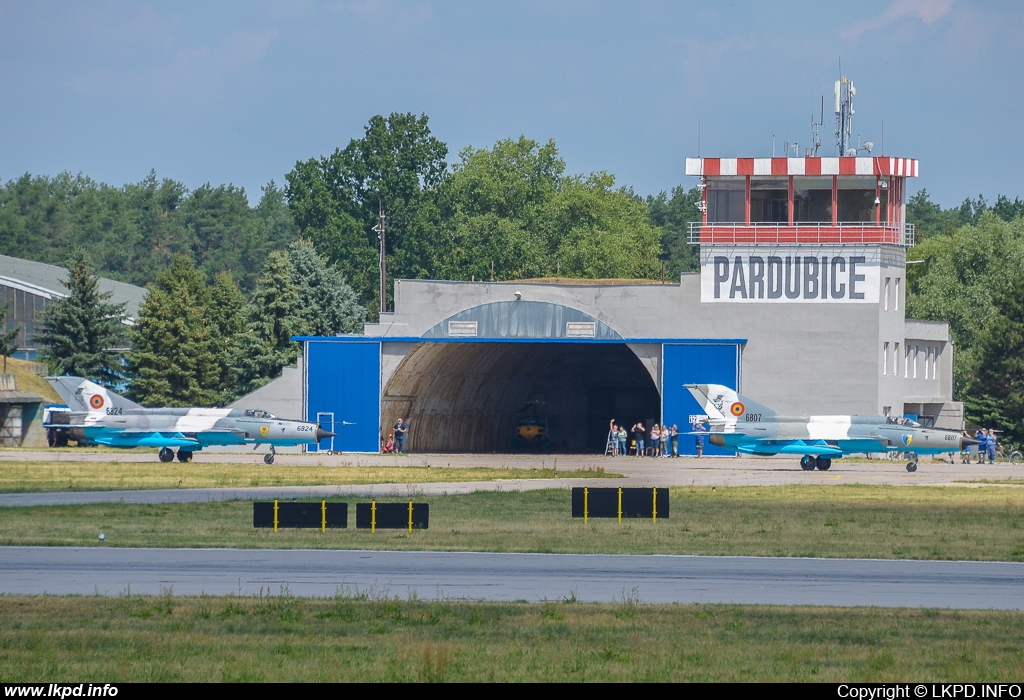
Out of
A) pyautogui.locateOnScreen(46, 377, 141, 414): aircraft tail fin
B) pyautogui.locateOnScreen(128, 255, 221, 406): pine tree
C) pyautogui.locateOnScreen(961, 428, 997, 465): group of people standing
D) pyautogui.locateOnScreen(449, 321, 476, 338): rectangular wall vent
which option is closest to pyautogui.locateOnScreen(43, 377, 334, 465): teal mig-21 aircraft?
pyautogui.locateOnScreen(46, 377, 141, 414): aircraft tail fin

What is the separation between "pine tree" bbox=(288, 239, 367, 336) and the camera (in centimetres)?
7450

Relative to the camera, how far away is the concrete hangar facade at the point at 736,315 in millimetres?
59469

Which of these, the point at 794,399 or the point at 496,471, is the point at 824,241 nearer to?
the point at 794,399

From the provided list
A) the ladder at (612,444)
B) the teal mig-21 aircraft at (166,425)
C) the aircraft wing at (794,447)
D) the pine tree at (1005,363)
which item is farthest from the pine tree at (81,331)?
the pine tree at (1005,363)

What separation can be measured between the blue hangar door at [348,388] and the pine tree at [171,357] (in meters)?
19.5

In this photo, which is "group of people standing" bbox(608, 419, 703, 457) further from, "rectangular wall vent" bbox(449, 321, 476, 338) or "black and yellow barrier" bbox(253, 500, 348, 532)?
"black and yellow barrier" bbox(253, 500, 348, 532)

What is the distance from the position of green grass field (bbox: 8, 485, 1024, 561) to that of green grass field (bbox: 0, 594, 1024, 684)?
7428 millimetres

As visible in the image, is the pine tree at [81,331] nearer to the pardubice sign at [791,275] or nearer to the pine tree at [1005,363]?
the pardubice sign at [791,275]

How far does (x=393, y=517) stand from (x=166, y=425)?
26536 mm

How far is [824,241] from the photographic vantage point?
6044 centimetres

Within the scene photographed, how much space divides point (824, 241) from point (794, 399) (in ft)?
24.6

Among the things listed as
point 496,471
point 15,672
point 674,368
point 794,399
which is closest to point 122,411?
point 496,471

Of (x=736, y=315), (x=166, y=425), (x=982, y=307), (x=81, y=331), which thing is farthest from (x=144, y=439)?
(x=982, y=307)

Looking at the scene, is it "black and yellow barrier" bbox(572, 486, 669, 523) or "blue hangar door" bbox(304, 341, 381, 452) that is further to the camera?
"blue hangar door" bbox(304, 341, 381, 452)
